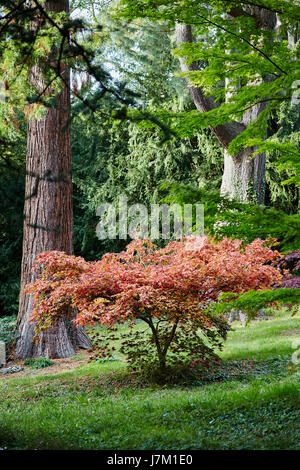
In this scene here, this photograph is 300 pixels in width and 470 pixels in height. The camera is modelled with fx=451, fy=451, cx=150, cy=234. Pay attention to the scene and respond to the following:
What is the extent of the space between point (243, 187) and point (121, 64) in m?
8.16

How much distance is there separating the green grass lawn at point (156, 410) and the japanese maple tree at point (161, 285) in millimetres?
673

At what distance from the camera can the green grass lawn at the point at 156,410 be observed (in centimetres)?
360

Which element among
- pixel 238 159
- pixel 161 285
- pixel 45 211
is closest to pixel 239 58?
pixel 161 285

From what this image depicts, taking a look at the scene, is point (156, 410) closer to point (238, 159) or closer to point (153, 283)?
point (153, 283)

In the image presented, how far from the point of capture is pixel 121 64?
15961 millimetres

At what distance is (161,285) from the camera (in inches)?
213

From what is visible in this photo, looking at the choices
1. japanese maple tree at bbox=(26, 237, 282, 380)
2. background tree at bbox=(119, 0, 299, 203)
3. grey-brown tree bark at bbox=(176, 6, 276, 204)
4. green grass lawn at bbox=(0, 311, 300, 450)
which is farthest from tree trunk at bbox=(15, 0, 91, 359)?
background tree at bbox=(119, 0, 299, 203)

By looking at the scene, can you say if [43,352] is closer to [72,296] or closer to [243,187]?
[72,296]

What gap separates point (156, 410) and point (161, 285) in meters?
1.49

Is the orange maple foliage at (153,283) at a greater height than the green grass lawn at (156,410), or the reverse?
the orange maple foliage at (153,283)

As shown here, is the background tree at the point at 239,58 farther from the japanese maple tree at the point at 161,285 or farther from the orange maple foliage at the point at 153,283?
the orange maple foliage at the point at 153,283

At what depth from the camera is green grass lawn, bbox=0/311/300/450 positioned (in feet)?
11.8

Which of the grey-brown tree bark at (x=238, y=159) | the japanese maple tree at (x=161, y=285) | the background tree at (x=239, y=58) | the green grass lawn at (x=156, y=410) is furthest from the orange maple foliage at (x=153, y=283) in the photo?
the grey-brown tree bark at (x=238, y=159)

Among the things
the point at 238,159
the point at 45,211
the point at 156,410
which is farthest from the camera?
the point at 238,159
